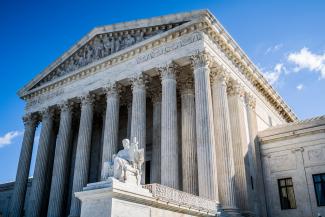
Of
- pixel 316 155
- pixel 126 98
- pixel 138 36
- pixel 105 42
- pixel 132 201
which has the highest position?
pixel 105 42

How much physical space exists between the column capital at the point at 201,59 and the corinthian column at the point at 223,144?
204 centimetres

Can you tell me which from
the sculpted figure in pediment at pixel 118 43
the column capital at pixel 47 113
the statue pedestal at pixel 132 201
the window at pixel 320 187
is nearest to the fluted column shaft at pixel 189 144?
the statue pedestal at pixel 132 201

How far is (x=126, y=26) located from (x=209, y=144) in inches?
521

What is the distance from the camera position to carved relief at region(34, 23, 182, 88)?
1116 inches

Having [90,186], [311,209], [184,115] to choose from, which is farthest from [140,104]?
[311,209]

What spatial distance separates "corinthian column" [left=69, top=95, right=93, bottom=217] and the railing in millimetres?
10779

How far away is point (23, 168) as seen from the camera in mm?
33062

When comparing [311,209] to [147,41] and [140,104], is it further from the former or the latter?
[147,41]

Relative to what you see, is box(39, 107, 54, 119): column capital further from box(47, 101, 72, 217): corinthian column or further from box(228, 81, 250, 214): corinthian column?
box(228, 81, 250, 214): corinthian column

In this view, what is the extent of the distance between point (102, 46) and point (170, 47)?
321 inches

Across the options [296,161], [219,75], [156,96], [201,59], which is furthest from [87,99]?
[296,161]

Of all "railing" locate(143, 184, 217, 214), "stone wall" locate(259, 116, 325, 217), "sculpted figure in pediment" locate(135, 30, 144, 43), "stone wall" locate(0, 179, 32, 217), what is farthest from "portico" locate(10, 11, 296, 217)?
"stone wall" locate(0, 179, 32, 217)

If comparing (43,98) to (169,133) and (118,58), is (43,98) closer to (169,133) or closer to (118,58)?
(118,58)

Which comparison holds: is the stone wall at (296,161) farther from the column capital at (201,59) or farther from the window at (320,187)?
the column capital at (201,59)
